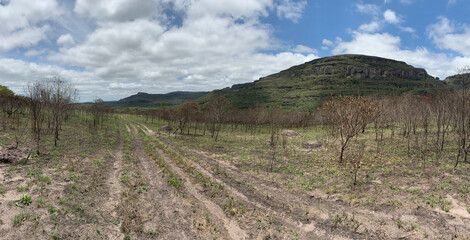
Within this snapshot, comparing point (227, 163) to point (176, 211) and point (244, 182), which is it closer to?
point (244, 182)

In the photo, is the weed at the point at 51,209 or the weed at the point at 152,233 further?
the weed at the point at 51,209

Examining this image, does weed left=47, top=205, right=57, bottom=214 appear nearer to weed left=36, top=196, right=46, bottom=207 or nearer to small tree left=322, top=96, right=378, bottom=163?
weed left=36, top=196, right=46, bottom=207

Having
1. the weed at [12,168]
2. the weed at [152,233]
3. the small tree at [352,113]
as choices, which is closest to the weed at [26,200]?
the weed at [12,168]

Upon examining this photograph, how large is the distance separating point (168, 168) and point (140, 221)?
8111mm

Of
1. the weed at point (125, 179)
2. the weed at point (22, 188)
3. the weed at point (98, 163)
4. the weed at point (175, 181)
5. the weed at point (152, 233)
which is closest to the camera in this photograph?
the weed at point (152, 233)

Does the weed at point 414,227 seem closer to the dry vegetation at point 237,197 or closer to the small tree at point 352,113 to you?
the dry vegetation at point 237,197

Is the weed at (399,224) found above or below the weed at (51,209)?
below

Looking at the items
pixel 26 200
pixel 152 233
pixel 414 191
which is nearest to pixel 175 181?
pixel 152 233

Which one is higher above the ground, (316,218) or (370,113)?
(370,113)

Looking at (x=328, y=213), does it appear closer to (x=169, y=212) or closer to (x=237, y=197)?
(x=237, y=197)

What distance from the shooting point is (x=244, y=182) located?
48.5ft

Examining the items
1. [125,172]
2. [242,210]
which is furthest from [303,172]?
[125,172]

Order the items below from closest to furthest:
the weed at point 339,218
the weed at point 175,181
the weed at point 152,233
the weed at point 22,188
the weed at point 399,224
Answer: the weed at point 152,233 → the weed at point 399,224 → the weed at point 339,218 → the weed at point 22,188 → the weed at point 175,181

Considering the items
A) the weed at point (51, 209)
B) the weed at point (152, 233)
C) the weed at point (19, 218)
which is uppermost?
the weed at point (19, 218)
